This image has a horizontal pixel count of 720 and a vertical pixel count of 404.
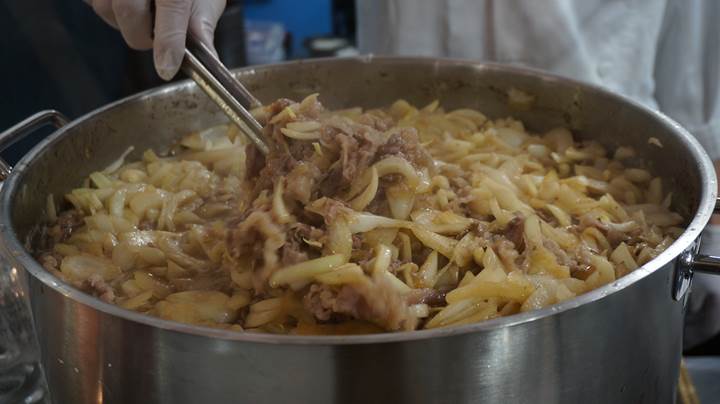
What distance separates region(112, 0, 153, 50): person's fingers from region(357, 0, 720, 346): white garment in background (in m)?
0.91

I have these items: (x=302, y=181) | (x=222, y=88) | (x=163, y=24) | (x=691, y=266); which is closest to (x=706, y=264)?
(x=691, y=266)

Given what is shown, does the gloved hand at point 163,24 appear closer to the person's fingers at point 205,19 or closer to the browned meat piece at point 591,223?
the person's fingers at point 205,19

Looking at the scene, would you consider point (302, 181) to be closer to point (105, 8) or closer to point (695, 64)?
point (105, 8)

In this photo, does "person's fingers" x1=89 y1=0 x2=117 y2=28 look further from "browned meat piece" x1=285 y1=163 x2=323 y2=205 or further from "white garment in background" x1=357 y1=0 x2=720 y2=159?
"white garment in background" x1=357 y1=0 x2=720 y2=159

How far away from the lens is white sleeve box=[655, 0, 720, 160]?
6.74 feet

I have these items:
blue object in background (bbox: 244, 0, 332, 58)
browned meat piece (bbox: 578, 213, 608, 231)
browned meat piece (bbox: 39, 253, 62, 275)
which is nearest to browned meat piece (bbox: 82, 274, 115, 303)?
browned meat piece (bbox: 39, 253, 62, 275)

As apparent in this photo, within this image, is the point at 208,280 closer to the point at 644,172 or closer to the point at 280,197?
the point at 280,197

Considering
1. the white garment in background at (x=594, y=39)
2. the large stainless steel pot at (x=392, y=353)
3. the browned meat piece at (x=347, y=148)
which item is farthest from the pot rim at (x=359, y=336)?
the white garment in background at (x=594, y=39)

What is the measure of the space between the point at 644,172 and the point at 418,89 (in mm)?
543

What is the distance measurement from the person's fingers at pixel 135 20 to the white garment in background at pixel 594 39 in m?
0.91

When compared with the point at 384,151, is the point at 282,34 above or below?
below

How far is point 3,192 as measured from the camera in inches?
42.6

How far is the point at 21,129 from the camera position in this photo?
1236 millimetres

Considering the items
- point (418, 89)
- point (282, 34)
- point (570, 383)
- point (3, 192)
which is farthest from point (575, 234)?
point (282, 34)
